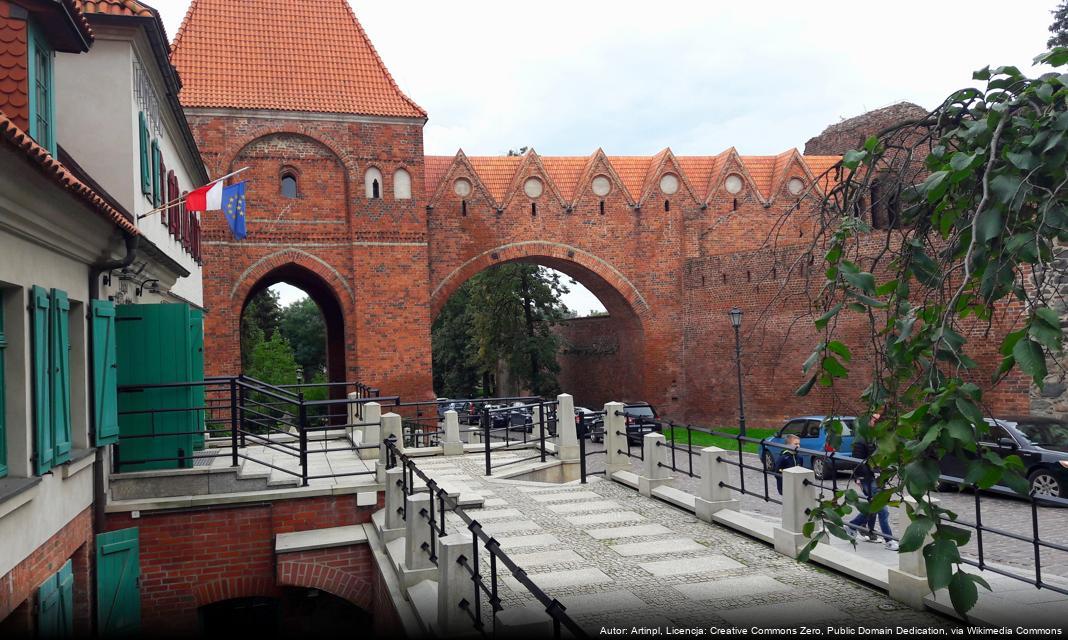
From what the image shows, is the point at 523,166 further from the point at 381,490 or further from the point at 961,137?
the point at 961,137

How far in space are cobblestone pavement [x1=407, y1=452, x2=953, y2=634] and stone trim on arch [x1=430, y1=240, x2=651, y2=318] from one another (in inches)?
616

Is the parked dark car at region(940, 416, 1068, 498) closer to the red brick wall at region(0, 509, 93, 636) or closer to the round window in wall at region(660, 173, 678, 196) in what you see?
the red brick wall at region(0, 509, 93, 636)

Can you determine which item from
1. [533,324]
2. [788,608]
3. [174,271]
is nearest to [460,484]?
[174,271]

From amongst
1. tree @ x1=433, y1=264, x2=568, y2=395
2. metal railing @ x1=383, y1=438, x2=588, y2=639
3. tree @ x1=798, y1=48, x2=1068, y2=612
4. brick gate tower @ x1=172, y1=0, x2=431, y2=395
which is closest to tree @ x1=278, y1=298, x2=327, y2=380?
tree @ x1=433, y1=264, x2=568, y2=395

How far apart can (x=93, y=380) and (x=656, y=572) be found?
543 cm

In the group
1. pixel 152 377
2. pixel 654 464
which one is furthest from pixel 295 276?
pixel 654 464

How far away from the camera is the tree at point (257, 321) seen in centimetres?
4947

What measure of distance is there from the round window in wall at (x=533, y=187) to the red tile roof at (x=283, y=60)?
13.8 ft

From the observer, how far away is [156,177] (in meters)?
11.9

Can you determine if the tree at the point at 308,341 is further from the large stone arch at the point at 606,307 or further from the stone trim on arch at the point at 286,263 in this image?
the stone trim on arch at the point at 286,263

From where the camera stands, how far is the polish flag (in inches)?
442

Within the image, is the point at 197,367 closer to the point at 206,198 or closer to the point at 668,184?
the point at 206,198

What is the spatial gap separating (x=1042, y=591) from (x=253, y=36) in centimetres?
2422

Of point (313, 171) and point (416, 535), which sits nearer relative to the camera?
Result: point (416, 535)
